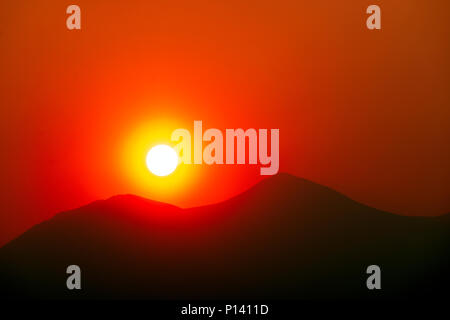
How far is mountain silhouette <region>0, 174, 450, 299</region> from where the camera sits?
3131mm

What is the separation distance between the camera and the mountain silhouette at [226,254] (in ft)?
10.3

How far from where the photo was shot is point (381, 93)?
3.15 m

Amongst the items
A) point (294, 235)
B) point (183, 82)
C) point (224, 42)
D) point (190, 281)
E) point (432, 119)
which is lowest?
point (190, 281)

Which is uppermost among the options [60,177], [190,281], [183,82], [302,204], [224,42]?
[224,42]

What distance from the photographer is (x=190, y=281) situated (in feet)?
10.3

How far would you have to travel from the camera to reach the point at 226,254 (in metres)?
3.14

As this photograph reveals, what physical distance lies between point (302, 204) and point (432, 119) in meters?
1.03

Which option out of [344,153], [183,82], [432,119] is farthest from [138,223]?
[432,119]

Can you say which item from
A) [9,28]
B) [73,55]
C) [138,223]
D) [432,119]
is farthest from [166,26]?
[432,119]

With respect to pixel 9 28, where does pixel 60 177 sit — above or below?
below

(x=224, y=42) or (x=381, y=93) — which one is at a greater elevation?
(x=224, y=42)

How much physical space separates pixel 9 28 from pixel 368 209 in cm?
267

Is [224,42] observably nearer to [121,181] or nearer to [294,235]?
[121,181]

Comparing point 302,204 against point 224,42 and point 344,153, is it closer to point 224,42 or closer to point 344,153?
point 344,153
